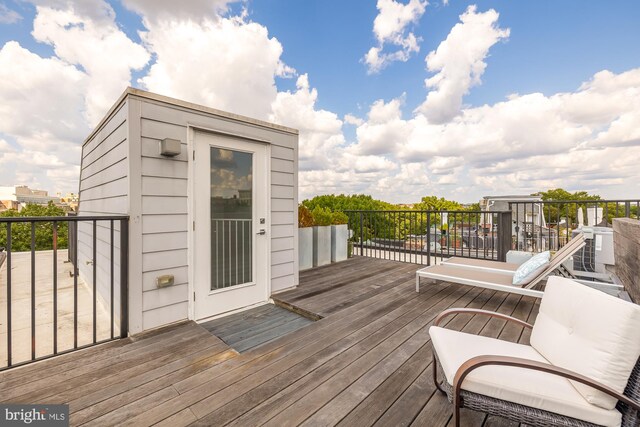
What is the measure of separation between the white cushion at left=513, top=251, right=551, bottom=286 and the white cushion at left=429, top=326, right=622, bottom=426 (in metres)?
1.81

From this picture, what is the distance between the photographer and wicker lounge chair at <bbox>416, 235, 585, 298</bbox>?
288 centimetres

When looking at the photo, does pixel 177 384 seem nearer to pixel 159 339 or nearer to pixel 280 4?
pixel 159 339

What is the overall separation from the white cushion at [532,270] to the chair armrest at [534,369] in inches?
85.7

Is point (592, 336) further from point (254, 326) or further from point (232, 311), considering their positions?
point (232, 311)

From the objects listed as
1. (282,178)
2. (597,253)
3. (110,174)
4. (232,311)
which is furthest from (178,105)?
(597,253)

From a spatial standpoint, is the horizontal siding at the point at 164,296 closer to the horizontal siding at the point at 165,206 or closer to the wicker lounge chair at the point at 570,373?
the horizontal siding at the point at 165,206

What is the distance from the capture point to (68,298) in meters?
4.30

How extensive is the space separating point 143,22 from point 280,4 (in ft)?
9.88

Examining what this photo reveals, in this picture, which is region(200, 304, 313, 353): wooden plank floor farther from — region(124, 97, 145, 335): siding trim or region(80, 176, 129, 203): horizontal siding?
region(80, 176, 129, 203): horizontal siding

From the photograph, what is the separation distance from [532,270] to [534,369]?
94.4 inches

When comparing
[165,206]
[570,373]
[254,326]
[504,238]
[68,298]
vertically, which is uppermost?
[165,206]

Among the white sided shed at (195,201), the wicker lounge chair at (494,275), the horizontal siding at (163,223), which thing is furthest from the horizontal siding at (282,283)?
the wicker lounge chair at (494,275)

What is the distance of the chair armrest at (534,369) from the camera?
1.06 m

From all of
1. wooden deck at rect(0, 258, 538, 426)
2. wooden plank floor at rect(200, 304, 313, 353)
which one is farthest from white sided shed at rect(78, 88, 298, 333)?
wooden deck at rect(0, 258, 538, 426)
